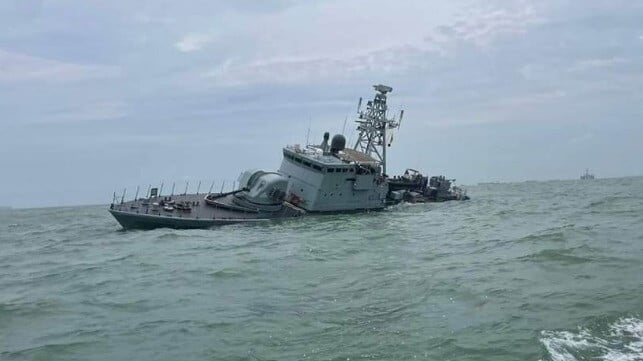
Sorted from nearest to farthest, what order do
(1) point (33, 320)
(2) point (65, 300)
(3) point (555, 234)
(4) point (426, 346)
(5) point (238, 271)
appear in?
(4) point (426, 346)
(1) point (33, 320)
(2) point (65, 300)
(5) point (238, 271)
(3) point (555, 234)

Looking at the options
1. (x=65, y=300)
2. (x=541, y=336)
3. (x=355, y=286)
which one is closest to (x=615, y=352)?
(x=541, y=336)

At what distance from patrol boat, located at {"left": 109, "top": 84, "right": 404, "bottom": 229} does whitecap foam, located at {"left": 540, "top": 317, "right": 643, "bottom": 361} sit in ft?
108

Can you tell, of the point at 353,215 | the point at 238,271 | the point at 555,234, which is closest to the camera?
the point at 238,271

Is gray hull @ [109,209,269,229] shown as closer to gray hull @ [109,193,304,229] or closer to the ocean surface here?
gray hull @ [109,193,304,229]

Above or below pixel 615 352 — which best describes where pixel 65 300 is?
below

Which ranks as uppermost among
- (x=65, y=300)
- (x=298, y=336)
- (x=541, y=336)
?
(x=541, y=336)

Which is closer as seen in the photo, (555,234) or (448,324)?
(448,324)

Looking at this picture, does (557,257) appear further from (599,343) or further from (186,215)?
(186,215)

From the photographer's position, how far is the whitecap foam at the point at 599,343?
11125mm

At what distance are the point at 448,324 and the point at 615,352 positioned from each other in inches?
146

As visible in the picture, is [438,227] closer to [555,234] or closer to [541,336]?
[555,234]

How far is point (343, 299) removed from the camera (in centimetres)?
1697

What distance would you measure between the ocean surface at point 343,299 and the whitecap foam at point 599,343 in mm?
38

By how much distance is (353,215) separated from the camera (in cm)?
5088
